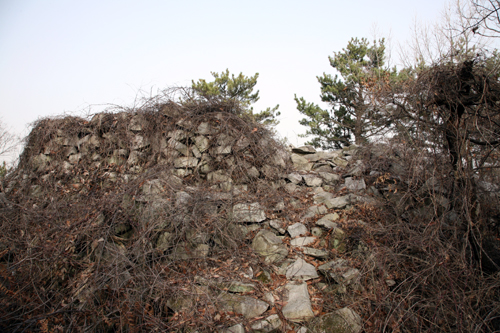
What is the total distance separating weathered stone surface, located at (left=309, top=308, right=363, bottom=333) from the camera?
325 centimetres

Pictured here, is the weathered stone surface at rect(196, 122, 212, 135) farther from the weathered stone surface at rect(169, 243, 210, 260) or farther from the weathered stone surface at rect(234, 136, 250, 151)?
the weathered stone surface at rect(169, 243, 210, 260)

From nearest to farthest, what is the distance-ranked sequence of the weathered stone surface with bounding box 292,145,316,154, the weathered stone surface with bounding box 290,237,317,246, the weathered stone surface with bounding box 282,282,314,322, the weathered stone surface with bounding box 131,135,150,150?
the weathered stone surface with bounding box 282,282,314,322 → the weathered stone surface with bounding box 290,237,317,246 → the weathered stone surface with bounding box 131,135,150,150 → the weathered stone surface with bounding box 292,145,316,154

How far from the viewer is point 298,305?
3523 millimetres

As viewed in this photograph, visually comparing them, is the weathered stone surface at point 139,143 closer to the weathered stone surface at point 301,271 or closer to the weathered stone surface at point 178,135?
the weathered stone surface at point 178,135

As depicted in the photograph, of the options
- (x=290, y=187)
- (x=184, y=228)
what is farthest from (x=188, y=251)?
(x=290, y=187)

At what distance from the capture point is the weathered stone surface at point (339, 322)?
10.7 feet

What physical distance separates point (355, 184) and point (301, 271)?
8.05 feet

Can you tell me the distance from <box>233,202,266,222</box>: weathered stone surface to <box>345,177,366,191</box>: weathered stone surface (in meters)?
1.95

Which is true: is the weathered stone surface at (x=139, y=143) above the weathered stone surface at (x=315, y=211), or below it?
above

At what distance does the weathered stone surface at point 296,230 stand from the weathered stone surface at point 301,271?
2.00 feet

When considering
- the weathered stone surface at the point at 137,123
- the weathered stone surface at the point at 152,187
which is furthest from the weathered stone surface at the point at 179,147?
the weathered stone surface at the point at 152,187

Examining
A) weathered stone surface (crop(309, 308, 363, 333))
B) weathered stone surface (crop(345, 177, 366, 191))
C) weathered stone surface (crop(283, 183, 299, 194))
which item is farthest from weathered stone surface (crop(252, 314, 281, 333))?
weathered stone surface (crop(345, 177, 366, 191))

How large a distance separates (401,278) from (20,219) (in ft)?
19.4

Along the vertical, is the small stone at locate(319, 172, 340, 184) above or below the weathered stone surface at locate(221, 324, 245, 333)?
above
